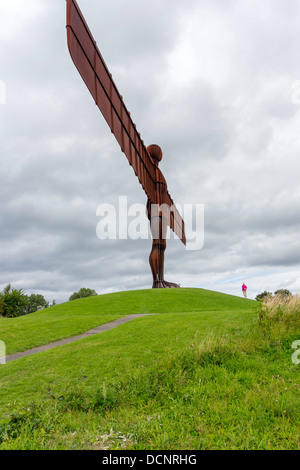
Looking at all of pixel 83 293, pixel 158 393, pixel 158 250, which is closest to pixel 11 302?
pixel 83 293

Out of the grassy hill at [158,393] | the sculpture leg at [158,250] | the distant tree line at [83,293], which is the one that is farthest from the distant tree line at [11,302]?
the grassy hill at [158,393]

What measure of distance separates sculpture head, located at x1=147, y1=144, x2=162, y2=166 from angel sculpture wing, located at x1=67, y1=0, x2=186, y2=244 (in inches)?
164

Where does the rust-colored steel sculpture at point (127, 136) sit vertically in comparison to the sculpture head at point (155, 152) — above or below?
below

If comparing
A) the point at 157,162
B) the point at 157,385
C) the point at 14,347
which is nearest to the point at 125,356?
the point at 157,385

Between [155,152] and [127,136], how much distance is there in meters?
9.61

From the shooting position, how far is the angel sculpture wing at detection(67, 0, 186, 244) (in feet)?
39.5

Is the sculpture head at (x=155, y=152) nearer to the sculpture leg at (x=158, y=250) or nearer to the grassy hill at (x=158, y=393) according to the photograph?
the sculpture leg at (x=158, y=250)

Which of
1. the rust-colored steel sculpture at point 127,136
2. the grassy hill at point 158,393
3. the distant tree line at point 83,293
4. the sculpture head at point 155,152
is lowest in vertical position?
the grassy hill at point 158,393

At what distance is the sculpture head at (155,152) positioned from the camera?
28.5 m

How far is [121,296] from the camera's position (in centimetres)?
2834

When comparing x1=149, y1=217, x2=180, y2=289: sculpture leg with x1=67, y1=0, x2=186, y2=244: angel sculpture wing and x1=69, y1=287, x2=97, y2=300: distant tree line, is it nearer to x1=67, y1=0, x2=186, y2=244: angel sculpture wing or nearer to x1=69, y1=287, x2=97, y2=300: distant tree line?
x1=67, y1=0, x2=186, y2=244: angel sculpture wing

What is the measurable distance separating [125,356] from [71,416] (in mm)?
3390

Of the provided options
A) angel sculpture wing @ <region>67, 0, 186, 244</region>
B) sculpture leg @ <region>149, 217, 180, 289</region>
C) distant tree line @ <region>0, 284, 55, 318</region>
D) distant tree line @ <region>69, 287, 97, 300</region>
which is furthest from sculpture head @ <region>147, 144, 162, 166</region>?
distant tree line @ <region>69, 287, 97, 300</region>

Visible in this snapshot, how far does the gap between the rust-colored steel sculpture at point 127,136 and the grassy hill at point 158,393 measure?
1153cm
